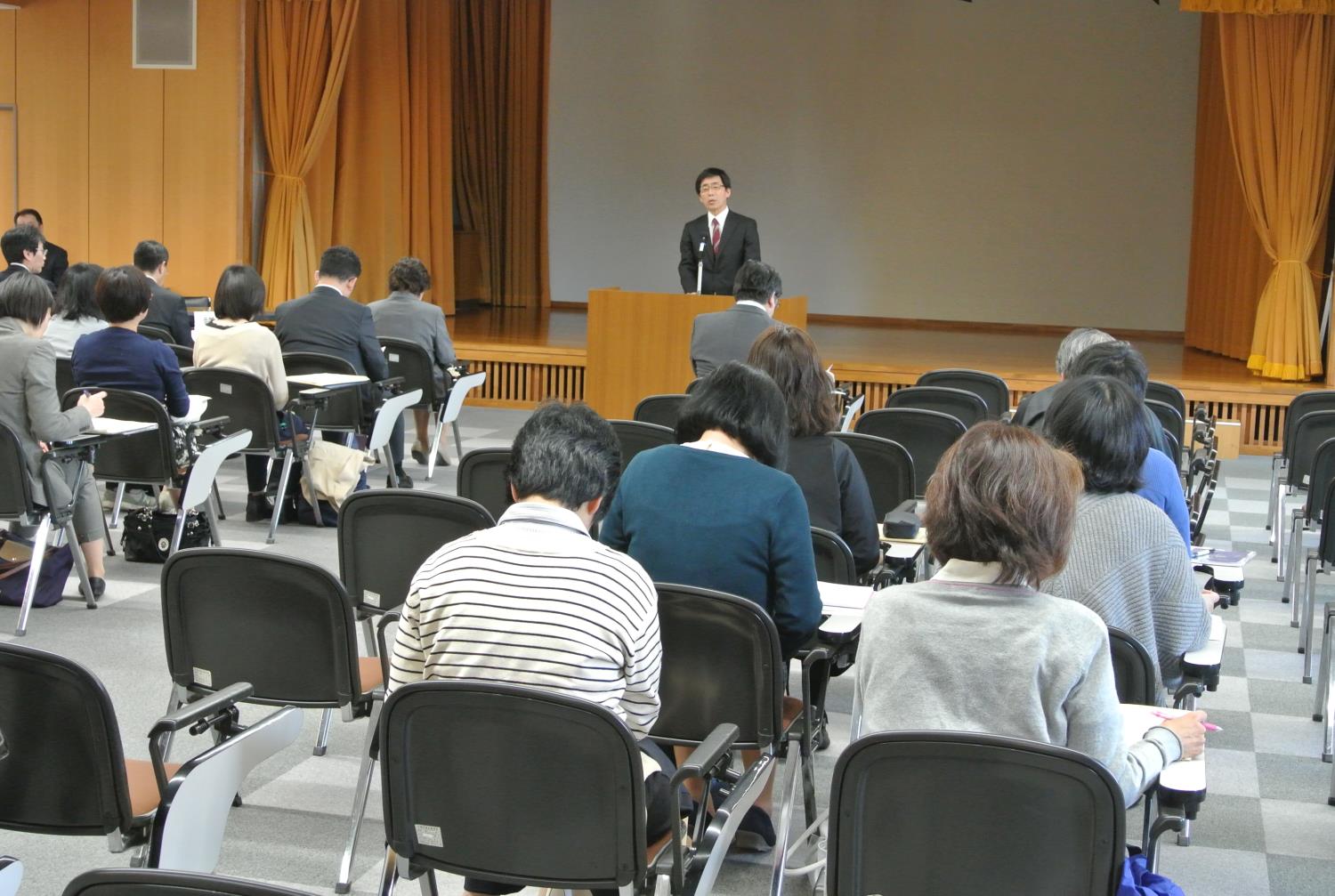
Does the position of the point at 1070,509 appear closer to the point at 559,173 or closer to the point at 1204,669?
the point at 1204,669

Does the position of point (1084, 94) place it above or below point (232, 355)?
above

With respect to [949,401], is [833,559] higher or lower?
lower

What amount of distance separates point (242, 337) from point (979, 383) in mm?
3643

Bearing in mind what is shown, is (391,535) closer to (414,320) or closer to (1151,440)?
(1151,440)

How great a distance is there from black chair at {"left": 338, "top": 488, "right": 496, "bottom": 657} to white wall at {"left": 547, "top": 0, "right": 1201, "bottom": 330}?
1198 centimetres

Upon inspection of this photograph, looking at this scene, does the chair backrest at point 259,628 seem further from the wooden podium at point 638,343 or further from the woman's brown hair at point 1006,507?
the wooden podium at point 638,343

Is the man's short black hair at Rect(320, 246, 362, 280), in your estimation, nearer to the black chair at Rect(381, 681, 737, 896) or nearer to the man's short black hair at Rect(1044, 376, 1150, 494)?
the man's short black hair at Rect(1044, 376, 1150, 494)

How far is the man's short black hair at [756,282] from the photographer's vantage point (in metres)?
6.62

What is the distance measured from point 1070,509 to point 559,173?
14.4 meters

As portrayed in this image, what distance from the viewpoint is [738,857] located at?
11.2 feet

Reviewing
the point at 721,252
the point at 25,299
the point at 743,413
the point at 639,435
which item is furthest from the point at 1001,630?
the point at 721,252

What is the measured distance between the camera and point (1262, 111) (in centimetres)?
1001

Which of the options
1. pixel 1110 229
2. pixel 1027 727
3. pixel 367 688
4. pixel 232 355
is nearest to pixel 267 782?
pixel 367 688

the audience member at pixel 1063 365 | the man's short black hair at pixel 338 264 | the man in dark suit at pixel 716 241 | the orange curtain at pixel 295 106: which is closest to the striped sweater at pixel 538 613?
the audience member at pixel 1063 365
